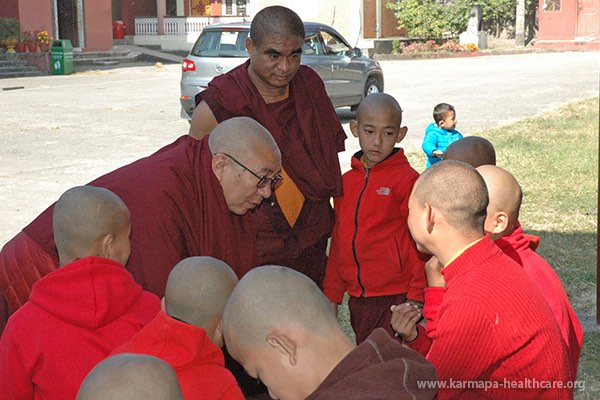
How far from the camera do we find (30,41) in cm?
2766

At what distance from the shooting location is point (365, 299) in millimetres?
4320

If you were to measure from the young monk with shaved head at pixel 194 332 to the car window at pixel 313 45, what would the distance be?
13673 millimetres

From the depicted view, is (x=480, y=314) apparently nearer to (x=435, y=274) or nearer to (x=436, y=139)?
(x=435, y=274)

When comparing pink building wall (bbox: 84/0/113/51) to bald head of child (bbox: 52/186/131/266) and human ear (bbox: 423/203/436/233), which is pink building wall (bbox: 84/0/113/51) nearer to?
bald head of child (bbox: 52/186/131/266)

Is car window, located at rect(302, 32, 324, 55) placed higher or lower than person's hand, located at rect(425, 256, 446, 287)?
higher

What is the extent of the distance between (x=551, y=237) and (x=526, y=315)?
539cm

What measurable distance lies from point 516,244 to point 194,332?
48.5 inches

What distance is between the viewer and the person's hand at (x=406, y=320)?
3049 mm

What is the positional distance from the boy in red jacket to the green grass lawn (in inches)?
46.2

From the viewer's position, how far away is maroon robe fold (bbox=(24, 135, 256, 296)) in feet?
10.8

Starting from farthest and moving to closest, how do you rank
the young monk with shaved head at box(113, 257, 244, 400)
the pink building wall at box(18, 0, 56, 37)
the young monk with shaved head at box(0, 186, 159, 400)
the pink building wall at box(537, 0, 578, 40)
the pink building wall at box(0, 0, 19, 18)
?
the pink building wall at box(537, 0, 578, 40)
the pink building wall at box(18, 0, 56, 37)
the pink building wall at box(0, 0, 19, 18)
the young monk with shaved head at box(0, 186, 159, 400)
the young monk with shaved head at box(113, 257, 244, 400)

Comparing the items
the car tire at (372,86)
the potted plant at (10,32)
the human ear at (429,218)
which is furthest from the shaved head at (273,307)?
the potted plant at (10,32)

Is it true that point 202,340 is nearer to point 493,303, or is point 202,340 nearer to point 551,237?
point 493,303

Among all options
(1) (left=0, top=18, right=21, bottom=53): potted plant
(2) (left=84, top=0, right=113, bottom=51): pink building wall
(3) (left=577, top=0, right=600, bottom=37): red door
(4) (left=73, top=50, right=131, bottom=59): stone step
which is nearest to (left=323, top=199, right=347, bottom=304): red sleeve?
(1) (left=0, top=18, right=21, bottom=53): potted plant
